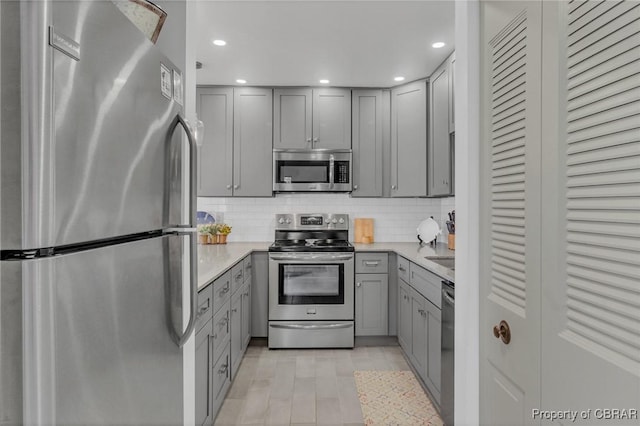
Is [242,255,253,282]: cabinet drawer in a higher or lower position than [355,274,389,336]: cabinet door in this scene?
higher

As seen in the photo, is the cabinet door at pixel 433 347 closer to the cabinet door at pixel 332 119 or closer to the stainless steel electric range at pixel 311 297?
the stainless steel electric range at pixel 311 297

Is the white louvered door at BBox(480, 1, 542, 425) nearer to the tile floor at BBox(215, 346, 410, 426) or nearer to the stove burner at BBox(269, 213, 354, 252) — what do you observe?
the tile floor at BBox(215, 346, 410, 426)

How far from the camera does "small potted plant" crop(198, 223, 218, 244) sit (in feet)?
12.8

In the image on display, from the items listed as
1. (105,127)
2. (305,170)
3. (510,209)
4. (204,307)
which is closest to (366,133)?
(305,170)

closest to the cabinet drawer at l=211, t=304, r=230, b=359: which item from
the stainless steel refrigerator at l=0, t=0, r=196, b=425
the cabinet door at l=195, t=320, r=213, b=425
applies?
the cabinet door at l=195, t=320, r=213, b=425

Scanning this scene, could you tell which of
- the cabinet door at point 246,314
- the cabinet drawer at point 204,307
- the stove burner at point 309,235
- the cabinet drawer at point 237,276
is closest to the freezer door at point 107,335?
the cabinet drawer at point 204,307

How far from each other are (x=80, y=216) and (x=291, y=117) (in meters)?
3.39

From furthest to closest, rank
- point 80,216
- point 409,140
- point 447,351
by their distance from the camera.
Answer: point 409,140, point 447,351, point 80,216

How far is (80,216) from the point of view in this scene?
0.64 m

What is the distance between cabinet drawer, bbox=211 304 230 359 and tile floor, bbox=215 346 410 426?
0.46 metres

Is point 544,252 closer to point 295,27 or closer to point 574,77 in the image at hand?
point 574,77

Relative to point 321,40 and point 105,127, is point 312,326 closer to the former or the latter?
point 321,40

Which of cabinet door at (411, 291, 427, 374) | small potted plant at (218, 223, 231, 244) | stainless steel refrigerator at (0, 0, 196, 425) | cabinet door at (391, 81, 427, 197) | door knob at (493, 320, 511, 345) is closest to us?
stainless steel refrigerator at (0, 0, 196, 425)

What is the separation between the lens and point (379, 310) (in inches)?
142
